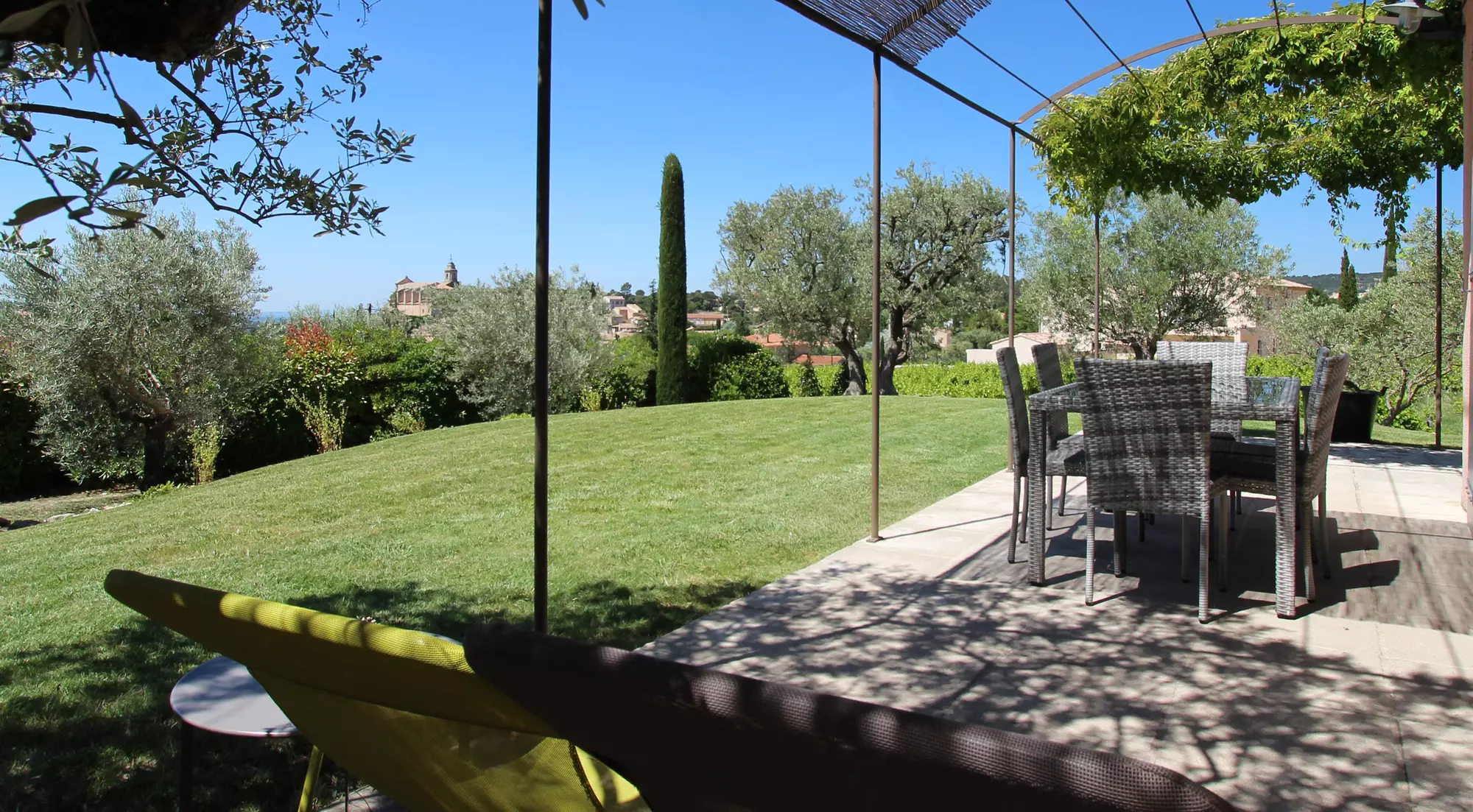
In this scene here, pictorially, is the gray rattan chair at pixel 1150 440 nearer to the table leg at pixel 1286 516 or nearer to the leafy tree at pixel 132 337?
the table leg at pixel 1286 516

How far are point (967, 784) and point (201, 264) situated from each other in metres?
10.9

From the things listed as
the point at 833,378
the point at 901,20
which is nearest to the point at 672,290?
the point at 833,378

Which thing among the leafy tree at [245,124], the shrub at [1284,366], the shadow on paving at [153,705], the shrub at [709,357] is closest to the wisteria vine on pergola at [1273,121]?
A: the shadow on paving at [153,705]

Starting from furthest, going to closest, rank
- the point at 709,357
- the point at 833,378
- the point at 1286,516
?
the point at 833,378 < the point at 709,357 < the point at 1286,516

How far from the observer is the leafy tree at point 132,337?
9047mm

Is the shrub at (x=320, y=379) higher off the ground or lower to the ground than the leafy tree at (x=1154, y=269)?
lower

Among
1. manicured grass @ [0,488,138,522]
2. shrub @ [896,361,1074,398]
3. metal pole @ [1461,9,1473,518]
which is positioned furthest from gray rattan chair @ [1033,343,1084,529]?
shrub @ [896,361,1074,398]

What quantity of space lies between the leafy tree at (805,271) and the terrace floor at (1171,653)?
630 inches

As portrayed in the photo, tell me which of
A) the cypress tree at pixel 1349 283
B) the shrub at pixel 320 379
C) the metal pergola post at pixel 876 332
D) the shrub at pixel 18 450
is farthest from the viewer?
the cypress tree at pixel 1349 283

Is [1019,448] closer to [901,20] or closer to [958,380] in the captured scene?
[901,20]

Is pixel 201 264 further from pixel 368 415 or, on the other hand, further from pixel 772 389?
pixel 772 389

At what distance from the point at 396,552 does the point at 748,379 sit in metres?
13.2

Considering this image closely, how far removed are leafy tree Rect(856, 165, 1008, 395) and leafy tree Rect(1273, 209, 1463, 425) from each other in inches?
269

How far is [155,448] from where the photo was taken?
9.95m
